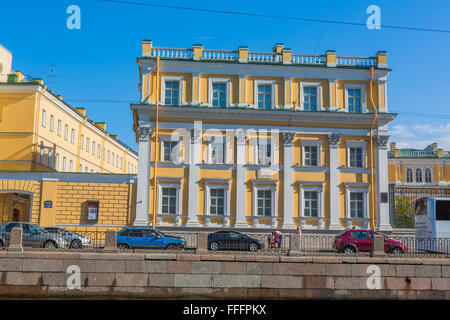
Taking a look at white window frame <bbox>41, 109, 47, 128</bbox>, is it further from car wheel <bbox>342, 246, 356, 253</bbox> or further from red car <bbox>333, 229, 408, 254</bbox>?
car wheel <bbox>342, 246, 356, 253</bbox>

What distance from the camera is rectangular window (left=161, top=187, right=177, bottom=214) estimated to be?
2811cm

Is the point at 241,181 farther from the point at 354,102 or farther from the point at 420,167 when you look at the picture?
the point at 420,167

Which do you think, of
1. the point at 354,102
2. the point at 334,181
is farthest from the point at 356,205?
the point at 354,102

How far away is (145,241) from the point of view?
21.4 meters

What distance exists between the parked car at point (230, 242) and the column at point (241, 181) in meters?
6.23

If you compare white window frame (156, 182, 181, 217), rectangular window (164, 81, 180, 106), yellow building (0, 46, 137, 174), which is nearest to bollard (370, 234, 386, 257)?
white window frame (156, 182, 181, 217)

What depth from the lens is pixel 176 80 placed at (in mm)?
29234

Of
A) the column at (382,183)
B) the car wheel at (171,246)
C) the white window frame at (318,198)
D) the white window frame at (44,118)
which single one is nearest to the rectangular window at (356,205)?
the column at (382,183)

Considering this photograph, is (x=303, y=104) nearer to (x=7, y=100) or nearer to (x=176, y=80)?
(x=176, y=80)

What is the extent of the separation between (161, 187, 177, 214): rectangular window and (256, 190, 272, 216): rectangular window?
17.4ft

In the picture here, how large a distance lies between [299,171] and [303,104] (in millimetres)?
4501

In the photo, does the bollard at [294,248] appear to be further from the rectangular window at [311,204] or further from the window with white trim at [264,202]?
the rectangular window at [311,204]
